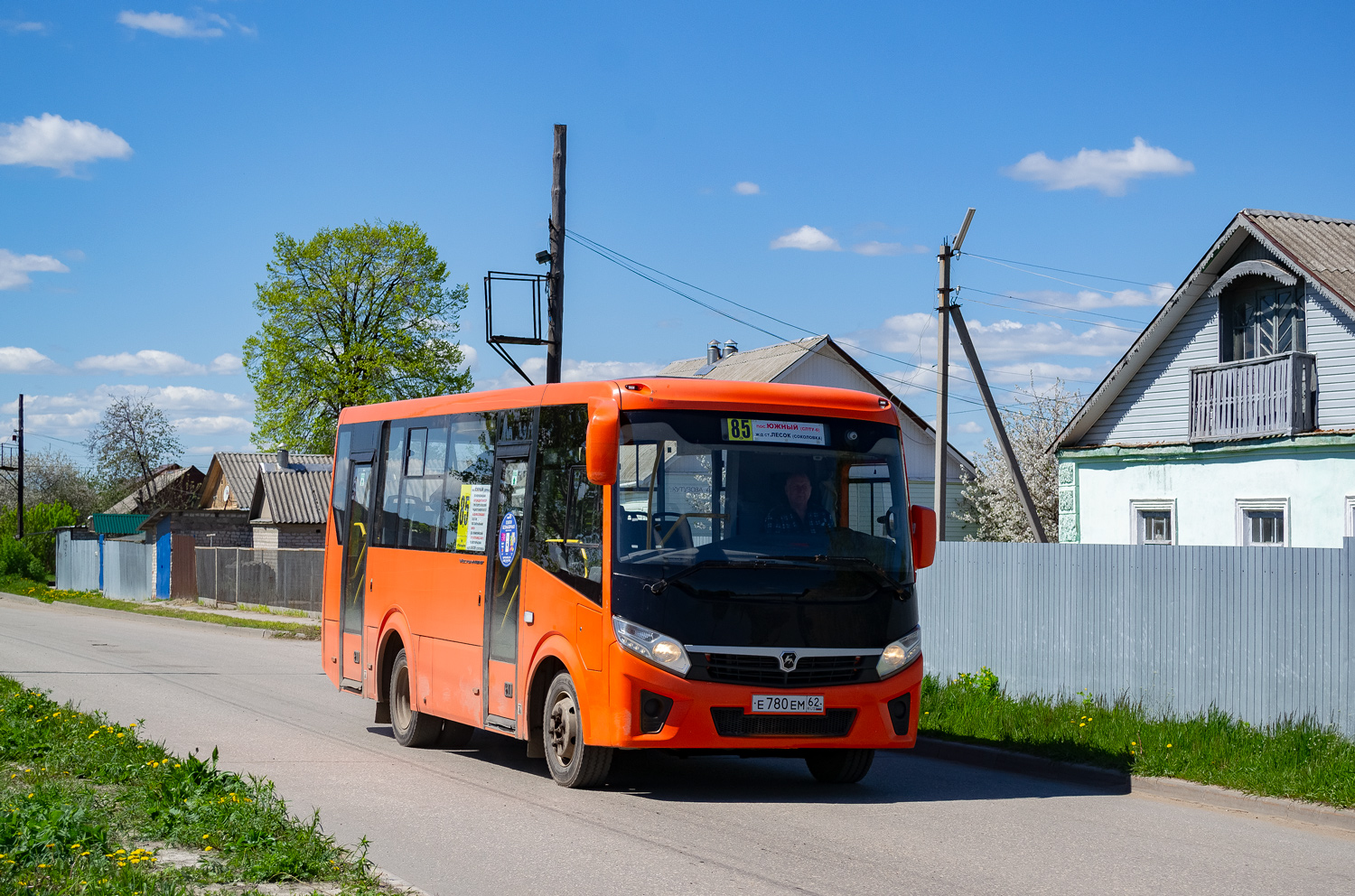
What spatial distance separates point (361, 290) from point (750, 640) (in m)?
47.1

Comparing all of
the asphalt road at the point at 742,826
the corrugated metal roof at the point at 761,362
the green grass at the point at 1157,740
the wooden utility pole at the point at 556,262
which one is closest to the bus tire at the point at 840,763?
the asphalt road at the point at 742,826

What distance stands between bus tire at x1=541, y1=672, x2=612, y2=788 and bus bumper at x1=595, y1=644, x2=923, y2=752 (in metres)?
0.38

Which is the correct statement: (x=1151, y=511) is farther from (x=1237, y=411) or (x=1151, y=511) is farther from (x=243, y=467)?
(x=243, y=467)

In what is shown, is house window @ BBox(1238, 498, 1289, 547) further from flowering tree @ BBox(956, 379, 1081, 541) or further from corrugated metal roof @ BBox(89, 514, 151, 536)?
corrugated metal roof @ BBox(89, 514, 151, 536)

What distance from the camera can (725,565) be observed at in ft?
30.0

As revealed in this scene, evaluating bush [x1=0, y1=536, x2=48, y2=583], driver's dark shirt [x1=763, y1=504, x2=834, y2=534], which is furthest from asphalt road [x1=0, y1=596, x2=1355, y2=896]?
bush [x1=0, y1=536, x2=48, y2=583]

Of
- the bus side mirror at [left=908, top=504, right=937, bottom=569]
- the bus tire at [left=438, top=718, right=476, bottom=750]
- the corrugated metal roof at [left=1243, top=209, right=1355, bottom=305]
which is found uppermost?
the corrugated metal roof at [left=1243, top=209, right=1355, bottom=305]

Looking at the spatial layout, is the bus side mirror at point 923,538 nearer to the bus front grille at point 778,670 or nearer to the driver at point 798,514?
the driver at point 798,514

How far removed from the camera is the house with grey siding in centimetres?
2058

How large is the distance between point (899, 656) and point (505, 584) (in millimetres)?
3056

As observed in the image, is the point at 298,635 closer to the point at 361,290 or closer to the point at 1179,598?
the point at 1179,598

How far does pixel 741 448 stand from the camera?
9523 millimetres

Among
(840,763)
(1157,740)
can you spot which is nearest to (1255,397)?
(1157,740)

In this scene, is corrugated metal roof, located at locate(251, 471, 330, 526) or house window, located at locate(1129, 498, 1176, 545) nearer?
house window, located at locate(1129, 498, 1176, 545)
